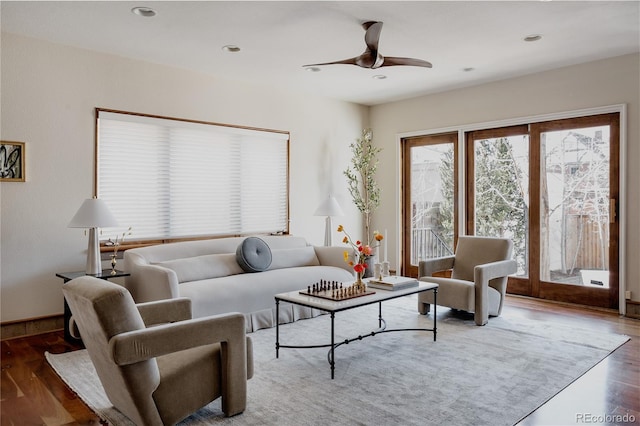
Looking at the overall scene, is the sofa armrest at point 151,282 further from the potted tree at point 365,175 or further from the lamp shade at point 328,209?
the potted tree at point 365,175

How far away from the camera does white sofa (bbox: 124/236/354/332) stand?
411cm

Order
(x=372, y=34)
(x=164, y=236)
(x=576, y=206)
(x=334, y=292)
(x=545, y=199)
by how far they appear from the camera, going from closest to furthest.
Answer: (x=334, y=292)
(x=372, y=34)
(x=164, y=236)
(x=576, y=206)
(x=545, y=199)

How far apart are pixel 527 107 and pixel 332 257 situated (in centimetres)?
298

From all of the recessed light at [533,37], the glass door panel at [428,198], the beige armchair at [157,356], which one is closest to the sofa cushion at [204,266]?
→ the beige armchair at [157,356]

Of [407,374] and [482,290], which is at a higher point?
[482,290]

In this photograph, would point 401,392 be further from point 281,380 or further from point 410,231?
point 410,231

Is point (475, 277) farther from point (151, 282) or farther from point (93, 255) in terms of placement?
point (93, 255)

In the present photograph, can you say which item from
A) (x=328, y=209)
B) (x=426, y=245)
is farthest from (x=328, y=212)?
(x=426, y=245)

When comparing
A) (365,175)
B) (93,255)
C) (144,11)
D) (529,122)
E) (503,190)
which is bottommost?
(93,255)

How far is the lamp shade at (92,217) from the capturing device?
4.09 m

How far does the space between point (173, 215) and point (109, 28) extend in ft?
6.63

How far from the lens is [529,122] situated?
574 cm

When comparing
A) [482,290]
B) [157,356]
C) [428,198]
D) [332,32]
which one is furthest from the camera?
[428,198]

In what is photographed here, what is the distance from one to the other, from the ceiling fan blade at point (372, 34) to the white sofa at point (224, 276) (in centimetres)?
236
